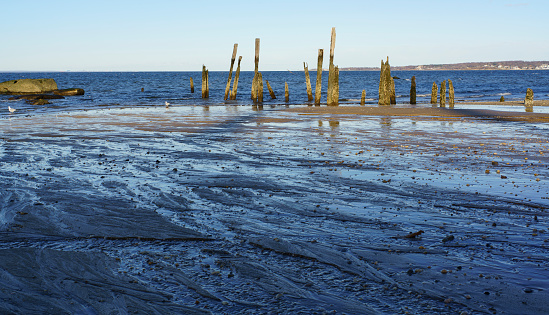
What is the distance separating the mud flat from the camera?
3844 mm

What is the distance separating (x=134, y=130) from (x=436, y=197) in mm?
12162

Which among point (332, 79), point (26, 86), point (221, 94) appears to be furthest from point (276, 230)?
point (26, 86)

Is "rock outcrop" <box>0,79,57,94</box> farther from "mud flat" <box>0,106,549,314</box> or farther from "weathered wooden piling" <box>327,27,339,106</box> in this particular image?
"mud flat" <box>0,106,549,314</box>

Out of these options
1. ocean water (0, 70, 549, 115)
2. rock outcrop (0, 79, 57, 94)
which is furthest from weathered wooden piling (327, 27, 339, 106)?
rock outcrop (0, 79, 57, 94)

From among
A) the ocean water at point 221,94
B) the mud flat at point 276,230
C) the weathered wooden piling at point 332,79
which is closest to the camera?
the mud flat at point 276,230

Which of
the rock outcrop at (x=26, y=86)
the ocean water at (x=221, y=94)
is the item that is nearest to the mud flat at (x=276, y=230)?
the ocean water at (x=221, y=94)

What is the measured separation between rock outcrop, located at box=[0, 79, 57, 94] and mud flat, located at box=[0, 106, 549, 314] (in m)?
38.7

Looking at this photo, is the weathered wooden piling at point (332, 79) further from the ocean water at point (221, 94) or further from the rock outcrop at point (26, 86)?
the rock outcrop at point (26, 86)

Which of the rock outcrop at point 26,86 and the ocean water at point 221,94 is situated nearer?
the ocean water at point 221,94

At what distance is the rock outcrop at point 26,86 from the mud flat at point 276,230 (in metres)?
38.7

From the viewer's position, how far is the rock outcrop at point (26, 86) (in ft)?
147

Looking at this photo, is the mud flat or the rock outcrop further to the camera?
the rock outcrop

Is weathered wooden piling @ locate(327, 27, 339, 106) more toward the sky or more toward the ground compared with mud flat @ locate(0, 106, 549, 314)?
more toward the sky

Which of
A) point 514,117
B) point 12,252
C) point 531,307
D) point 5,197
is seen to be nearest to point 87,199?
point 5,197
